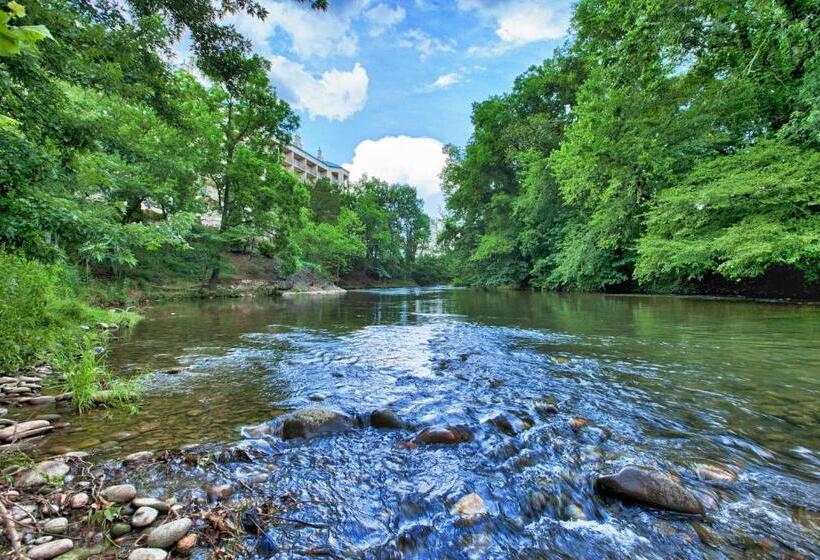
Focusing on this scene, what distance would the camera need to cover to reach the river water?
2010 millimetres

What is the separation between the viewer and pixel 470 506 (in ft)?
7.38

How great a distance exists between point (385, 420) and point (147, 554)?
200cm

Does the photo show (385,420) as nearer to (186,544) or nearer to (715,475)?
(186,544)

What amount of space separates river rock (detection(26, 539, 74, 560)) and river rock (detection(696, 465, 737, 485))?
3.66 metres

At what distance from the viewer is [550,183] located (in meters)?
24.0

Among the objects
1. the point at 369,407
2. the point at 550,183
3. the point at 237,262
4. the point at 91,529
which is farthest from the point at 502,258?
the point at 91,529

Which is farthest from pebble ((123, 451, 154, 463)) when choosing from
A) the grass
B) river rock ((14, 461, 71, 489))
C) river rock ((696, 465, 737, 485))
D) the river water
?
river rock ((696, 465, 737, 485))

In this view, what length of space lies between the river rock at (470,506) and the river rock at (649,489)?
0.80 metres

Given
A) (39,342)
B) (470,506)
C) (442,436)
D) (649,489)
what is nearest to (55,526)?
(470,506)

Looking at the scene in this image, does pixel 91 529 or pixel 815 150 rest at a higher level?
pixel 815 150

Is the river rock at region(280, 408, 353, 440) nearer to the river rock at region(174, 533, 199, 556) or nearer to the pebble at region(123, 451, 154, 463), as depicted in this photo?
the pebble at region(123, 451, 154, 463)

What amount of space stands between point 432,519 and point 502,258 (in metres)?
31.4

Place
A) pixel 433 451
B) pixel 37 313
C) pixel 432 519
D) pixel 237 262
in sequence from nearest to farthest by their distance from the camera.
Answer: pixel 432 519 < pixel 433 451 < pixel 37 313 < pixel 237 262

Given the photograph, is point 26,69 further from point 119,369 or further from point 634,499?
point 634,499
